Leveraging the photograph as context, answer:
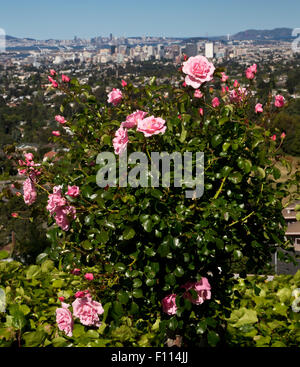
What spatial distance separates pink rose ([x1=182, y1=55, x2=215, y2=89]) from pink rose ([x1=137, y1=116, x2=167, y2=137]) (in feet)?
0.89

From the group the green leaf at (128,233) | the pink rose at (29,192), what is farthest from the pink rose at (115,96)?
the green leaf at (128,233)

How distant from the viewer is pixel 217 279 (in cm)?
185

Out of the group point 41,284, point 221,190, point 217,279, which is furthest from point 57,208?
point 41,284

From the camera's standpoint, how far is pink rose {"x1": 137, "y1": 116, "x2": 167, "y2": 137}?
1.45 metres

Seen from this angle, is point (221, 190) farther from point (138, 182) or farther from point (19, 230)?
point (19, 230)

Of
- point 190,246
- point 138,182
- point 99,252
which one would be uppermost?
point 138,182

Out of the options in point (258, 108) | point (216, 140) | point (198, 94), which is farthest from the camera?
point (258, 108)

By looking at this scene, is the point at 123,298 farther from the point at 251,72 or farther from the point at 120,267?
the point at 251,72

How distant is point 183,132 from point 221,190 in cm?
30

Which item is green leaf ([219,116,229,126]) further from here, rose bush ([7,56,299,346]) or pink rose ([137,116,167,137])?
pink rose ([137,116,167,137])

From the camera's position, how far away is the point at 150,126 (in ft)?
4.77

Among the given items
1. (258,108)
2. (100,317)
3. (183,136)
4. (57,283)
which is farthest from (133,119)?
(57,283)

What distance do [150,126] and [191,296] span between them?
0.74 meters
